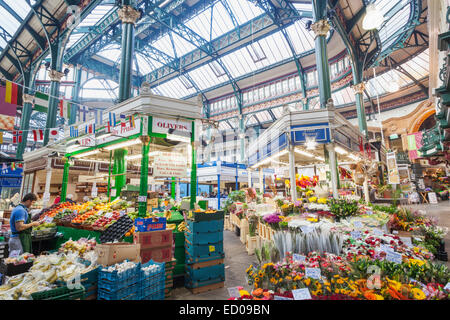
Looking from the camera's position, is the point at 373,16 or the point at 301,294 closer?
the point at 301,294

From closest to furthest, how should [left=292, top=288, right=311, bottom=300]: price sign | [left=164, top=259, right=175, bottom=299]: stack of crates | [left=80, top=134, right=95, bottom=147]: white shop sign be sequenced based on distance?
[left=292, top=288, right=311, bottom=300]: price sign → [left=164, top=259, right=175, bottom=299]: stack of crates → [left=80, top=134, right=95, bottom=147]: white shop sign

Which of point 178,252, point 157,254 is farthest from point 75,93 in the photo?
point 157,254

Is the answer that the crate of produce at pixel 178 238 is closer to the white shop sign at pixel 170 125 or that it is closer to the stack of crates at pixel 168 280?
the stack of crates at pixel 168 280

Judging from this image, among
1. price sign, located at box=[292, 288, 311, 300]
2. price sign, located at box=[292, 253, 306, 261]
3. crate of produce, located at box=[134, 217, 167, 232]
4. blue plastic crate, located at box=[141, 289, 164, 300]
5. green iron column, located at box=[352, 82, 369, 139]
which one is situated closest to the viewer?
price sign, located at box=[292, 288, 311, 300]

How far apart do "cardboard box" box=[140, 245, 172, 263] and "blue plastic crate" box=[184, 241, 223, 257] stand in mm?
374

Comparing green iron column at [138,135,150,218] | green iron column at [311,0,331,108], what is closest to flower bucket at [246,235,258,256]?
green iron column at [138,135,150,218]

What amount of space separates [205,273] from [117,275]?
1714 millimetres

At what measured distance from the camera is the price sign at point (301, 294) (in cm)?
187

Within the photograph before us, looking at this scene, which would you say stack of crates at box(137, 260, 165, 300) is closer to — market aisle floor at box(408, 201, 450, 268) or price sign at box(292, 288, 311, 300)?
price sign at box(292, 288, 311, 300)

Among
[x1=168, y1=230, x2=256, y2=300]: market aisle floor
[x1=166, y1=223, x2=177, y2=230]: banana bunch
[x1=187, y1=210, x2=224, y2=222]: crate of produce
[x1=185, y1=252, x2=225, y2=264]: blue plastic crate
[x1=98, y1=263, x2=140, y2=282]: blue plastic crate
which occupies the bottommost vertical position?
[x1=168, y1=230, x2=256, y2=300]: market aisle floor

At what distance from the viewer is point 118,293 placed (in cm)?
258

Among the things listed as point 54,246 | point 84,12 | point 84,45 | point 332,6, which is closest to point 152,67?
point 84,45

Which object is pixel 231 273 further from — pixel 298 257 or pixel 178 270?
pixel 298 257

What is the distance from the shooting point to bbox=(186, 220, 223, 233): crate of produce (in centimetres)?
402
